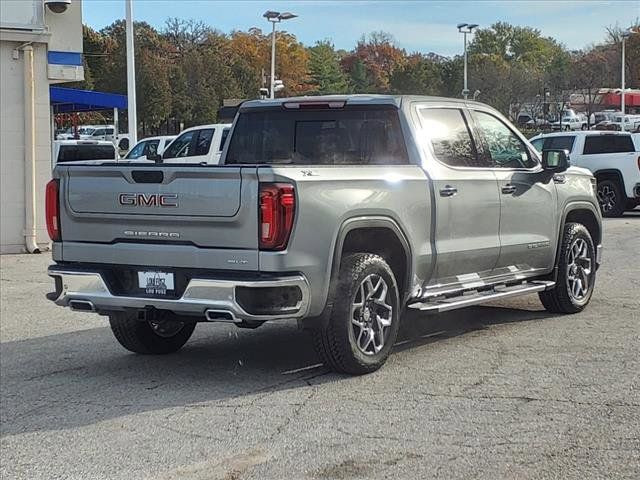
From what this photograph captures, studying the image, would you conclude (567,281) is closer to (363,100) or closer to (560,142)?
(363,100)

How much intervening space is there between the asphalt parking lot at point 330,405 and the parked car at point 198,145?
11.6 m

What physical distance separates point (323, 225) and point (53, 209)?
2058 mm

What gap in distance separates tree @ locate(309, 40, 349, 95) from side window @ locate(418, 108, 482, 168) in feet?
204

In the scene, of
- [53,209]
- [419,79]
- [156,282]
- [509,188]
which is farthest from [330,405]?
[419,79]

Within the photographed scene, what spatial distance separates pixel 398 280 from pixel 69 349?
3087mm

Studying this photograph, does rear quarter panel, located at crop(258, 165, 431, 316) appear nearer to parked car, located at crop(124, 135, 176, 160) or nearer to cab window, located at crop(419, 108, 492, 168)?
cab window, located at crop(419, 108, 492, 168)

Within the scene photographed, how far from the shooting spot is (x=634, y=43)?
71375 mm

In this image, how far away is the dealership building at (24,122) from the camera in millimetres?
15375

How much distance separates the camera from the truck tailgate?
598cm

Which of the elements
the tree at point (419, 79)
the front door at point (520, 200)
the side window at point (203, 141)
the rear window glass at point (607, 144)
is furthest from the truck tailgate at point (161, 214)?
the tree at point (419, 79)

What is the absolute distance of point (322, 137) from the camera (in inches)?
301

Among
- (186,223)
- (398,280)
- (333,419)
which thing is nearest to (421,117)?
(398,280)

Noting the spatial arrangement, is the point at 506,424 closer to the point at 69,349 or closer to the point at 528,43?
the point at 69,349

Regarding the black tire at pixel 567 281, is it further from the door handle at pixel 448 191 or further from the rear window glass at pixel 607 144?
the rear window glass at pixel 607 144
